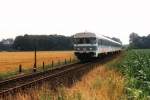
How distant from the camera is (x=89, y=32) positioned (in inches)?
1860

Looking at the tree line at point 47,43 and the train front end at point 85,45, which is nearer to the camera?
the train front end at point 85,45

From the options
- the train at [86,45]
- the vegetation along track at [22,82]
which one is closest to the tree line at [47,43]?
the train at [86,45]

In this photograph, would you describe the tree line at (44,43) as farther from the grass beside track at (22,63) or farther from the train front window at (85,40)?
the train front window at (85,40)

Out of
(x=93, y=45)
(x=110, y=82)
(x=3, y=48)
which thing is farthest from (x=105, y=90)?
(x=3, y=48)

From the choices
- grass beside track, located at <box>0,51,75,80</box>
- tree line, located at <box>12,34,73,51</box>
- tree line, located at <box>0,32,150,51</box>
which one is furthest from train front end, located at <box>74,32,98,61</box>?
tree line, located at <box>12,34,73,51</box>

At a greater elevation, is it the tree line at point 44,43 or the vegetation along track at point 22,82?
the tree line at point 44,43

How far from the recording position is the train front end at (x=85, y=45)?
4625 centimetres

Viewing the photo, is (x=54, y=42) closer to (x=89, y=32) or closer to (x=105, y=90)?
(x=89, y=32)

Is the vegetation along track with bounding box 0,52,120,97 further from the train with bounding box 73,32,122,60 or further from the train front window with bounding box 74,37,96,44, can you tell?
the train front window with bounding box 74,37,96,44

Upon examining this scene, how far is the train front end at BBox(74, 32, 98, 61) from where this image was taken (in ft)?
152

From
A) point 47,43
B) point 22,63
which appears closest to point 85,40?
point 22,63

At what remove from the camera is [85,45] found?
1845 inches

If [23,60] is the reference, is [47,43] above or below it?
above

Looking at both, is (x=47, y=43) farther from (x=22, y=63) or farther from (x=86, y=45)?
(x=86, y=45)
